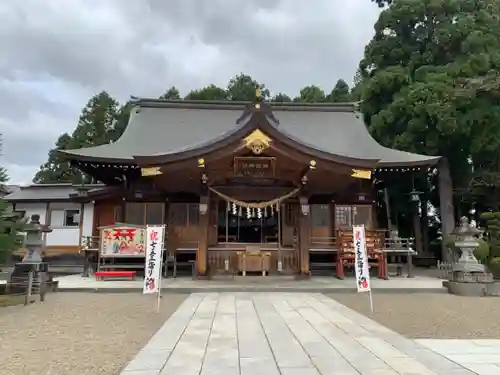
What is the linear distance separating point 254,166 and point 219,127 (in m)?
5.91

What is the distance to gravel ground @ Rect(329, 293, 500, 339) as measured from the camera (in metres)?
5.17

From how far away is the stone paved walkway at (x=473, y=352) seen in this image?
12.1 feet

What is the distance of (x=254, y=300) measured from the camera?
775 cm

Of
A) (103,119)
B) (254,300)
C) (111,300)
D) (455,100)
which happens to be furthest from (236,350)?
(103,119)

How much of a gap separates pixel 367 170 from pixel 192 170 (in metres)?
4.68

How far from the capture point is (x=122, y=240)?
1079 cm

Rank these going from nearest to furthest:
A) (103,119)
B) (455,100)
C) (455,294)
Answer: (455,294)
(455,100)
(103,119)

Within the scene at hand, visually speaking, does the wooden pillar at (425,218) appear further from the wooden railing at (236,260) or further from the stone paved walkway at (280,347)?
the stone paved walkway at (280,347)

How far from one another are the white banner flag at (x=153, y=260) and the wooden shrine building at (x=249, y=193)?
11.9 feet

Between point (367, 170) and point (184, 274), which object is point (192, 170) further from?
point (367, 170)

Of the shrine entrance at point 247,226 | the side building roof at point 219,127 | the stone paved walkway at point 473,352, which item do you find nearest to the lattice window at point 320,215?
the shrine entrance at point 247,226

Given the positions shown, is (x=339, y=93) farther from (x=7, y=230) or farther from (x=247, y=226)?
(x=7, y=230)


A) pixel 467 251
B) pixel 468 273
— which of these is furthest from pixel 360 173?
pixel 468 273

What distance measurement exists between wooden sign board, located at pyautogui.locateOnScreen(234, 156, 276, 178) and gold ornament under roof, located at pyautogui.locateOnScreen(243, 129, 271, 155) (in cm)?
43
